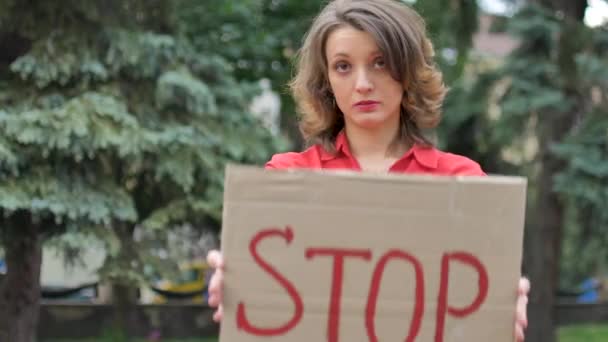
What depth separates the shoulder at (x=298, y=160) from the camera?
6.44ft

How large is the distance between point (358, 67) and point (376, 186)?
1.02 ft

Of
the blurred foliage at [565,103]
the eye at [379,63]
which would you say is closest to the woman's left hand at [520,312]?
the eye at [379,63]

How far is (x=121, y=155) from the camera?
17.4ft

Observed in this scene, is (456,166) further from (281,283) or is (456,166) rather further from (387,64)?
(281,283)

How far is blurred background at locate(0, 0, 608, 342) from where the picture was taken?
211 inches

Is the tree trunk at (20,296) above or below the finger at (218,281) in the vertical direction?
below

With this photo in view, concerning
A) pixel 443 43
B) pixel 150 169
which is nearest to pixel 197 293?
pixel 443 43

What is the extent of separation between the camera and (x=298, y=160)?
6.53 ft

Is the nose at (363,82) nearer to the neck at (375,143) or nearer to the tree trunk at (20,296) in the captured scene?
the neck at (375,143)

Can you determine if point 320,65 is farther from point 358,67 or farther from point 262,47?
point 262,47

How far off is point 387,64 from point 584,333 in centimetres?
1002

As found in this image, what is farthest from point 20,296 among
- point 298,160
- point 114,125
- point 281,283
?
point 281,283

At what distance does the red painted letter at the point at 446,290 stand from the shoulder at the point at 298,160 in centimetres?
42

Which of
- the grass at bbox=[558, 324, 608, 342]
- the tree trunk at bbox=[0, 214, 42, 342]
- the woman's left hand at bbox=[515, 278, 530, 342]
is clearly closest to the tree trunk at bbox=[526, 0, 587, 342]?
the grass at bbox=[558, 324, 608, 342]
